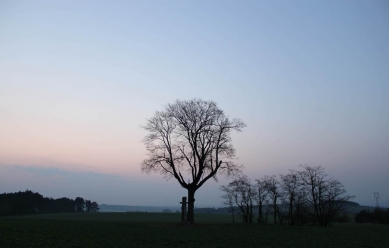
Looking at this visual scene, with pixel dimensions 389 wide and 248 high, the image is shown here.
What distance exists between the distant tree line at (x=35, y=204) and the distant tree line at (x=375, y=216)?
77.5 m

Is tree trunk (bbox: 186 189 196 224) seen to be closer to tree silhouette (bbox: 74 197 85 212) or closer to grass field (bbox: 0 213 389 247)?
grass field (bbox: 0 213 389 247)

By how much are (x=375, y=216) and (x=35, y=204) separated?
296ft

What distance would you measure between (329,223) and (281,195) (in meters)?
6.34

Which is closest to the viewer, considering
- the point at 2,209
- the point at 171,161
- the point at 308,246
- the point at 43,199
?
the point at 308,246

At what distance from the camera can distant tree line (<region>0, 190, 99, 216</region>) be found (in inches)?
3278

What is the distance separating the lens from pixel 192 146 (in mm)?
32312

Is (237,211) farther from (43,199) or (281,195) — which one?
(43,199)

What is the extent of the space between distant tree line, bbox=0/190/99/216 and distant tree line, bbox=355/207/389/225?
77489mm

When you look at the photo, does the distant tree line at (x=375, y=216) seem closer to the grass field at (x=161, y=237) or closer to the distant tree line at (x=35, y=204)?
the grass field at (x=161, y=237)

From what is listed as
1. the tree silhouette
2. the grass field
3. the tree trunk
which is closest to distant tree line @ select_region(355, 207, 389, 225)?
the grass field

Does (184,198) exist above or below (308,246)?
above

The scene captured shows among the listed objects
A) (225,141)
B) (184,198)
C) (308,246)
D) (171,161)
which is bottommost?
(308,246)

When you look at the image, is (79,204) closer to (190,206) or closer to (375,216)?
(375,216)

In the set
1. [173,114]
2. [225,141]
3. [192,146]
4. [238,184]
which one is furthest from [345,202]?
[173,114]
